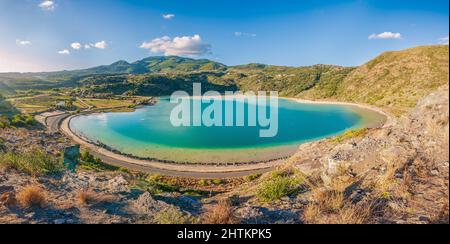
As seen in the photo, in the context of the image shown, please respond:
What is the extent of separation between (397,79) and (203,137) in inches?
3559

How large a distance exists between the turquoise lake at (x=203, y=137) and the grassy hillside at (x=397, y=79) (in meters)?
20.6

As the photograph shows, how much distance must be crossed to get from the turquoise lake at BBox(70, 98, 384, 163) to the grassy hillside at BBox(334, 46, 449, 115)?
Result: 67.7ft

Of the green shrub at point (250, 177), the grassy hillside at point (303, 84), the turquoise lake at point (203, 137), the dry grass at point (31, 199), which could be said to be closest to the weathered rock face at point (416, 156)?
the dry grass at point (31, 199)

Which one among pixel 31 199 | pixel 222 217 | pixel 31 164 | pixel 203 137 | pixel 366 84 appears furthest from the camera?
pixel 366 84

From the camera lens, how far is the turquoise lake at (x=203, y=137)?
4200 cm

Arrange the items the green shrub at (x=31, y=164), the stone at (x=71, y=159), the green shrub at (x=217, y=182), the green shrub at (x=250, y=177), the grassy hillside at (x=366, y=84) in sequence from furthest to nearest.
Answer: the grassy hillside at (x=366, y=84) < the green shrub at (x=250, y=177) < the green shrub at (x=217, y=182) < the stone at (x=71, y=159) < the green shrub at (x=31, y=164)

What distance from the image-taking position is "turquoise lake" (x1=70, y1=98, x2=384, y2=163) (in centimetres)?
4200

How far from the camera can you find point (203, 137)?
175ft

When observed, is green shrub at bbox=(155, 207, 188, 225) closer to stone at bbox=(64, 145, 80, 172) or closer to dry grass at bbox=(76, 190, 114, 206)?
dry grass at bbox=(76, 190, 114, 206)

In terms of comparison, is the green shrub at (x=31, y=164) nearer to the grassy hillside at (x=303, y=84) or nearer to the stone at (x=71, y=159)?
the stone at (x=71, y=159)

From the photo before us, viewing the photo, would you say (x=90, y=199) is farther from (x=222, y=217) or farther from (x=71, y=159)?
(x=71, y=159)

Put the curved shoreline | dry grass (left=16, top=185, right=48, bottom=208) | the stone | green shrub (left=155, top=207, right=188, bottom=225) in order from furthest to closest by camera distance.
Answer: the curved shoreline, the stone, dry grass (left=16, top=185, right=48, bottom=208), green shrub (left=155, top=207, right=188, bottom=225)

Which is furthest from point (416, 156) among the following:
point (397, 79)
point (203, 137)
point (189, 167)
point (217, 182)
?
point (397, 79)

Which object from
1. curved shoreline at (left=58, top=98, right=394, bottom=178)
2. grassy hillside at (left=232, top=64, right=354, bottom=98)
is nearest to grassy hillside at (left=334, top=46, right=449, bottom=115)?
grassy hillside at (left=232, top=64, right=354, bottom=98)
